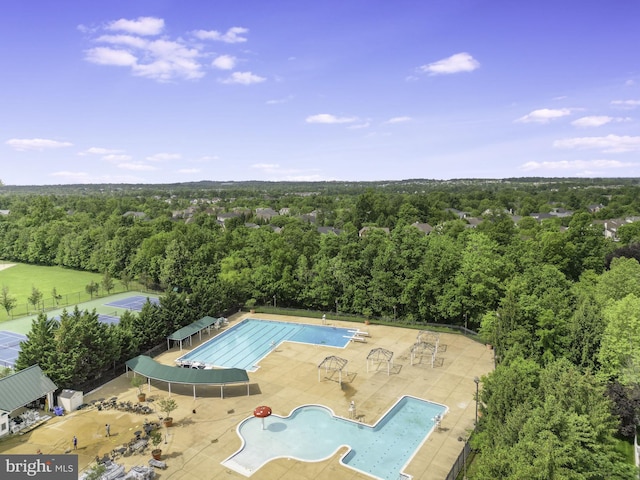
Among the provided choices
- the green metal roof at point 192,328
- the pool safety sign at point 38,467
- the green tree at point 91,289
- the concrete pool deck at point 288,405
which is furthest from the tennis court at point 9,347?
the pool safety sign at point 38,467

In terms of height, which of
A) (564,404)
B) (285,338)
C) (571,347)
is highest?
(564,404)

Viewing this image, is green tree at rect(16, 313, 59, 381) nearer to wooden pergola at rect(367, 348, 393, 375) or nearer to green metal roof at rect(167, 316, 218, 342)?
green metal roof at rect(167, 316, 218, 342)

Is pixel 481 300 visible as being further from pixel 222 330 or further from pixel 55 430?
pixel 55 430

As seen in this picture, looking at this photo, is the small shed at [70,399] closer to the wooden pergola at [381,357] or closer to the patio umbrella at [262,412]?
the patio umbrella at [262,412]

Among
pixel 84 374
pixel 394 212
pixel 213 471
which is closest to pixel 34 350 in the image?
pixel 84 374

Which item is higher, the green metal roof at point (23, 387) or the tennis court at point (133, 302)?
the green metal roof at point (23, 387)

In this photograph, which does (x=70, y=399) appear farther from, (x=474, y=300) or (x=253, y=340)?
(x=474, y=300)
